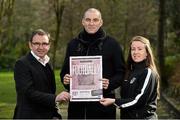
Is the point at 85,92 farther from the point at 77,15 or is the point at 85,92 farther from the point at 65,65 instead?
the point at 77,15

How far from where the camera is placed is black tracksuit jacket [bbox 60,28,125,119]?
619 cm

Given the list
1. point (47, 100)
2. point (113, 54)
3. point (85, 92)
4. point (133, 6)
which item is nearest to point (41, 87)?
point (47, 100)

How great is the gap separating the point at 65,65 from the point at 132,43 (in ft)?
2.97

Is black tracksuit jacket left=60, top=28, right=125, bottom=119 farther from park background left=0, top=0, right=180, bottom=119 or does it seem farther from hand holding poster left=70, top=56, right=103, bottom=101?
park background left=0, top=0, right=180, bottom=119

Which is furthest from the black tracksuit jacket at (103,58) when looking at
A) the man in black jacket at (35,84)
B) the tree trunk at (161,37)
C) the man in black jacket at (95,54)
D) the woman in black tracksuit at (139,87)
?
the tree trunk at (161,37)

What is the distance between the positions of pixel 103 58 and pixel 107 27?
3544 cm

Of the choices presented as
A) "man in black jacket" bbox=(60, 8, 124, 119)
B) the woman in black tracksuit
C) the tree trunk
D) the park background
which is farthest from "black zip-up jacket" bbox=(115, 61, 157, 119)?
the tree trunk

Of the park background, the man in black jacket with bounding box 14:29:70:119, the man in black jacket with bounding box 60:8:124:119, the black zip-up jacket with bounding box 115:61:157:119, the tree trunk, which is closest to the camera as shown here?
the man in black jacket with bounding box 14:29:70:119

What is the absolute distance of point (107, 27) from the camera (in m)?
41.5

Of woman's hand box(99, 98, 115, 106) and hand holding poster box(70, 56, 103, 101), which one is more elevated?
hand holding poster box(70, 56, 103, 101)

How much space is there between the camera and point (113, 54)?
621 centimetres

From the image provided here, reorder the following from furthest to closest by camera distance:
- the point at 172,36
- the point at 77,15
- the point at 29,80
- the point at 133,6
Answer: the point at 133,6 → the point at 77,15 → the point at 172,36 → the point at 29,80

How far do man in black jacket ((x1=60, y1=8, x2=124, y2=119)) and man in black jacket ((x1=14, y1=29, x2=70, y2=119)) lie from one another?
386 millimetres

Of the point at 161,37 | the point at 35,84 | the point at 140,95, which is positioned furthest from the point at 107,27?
the point at 35,84
